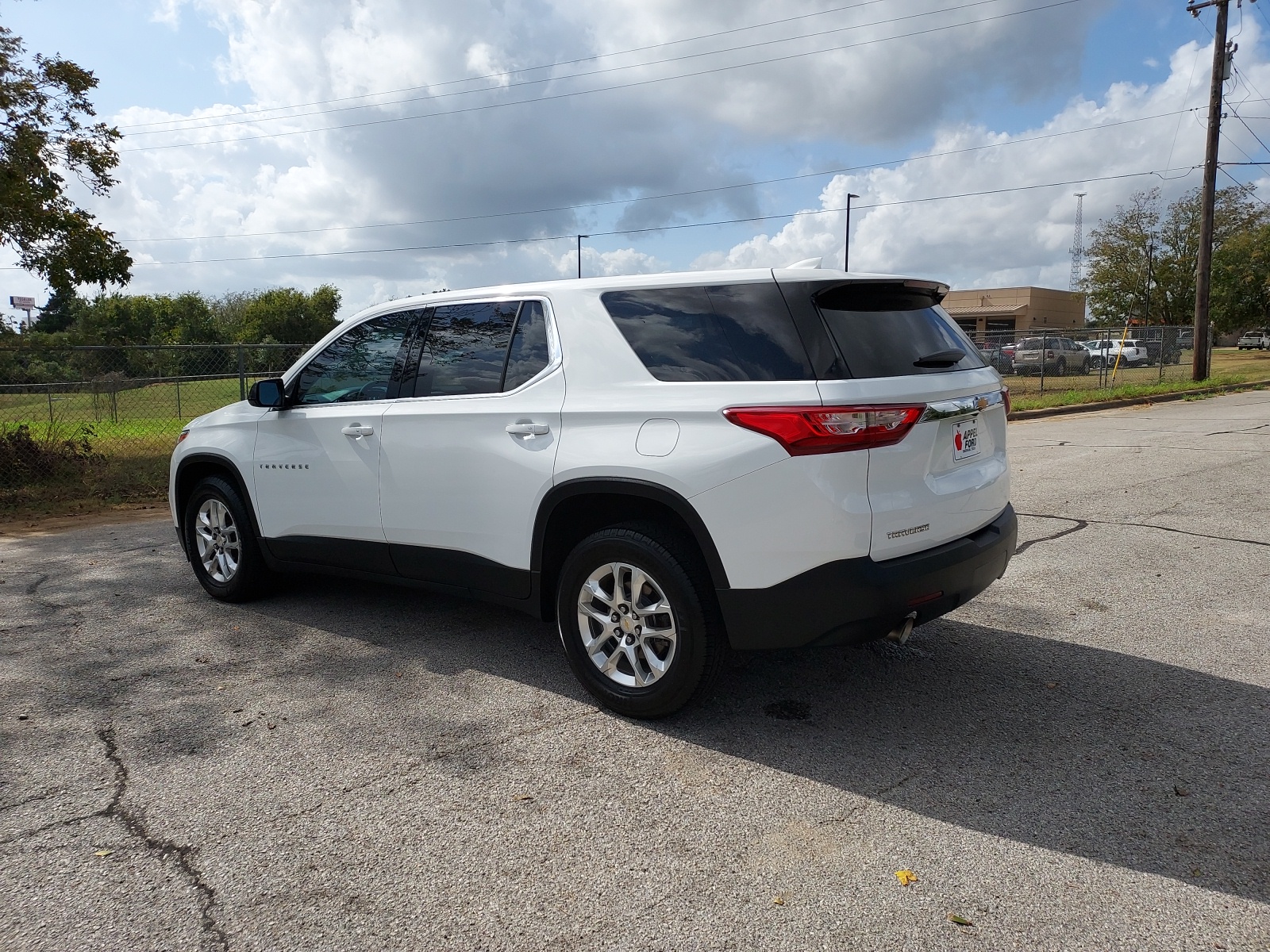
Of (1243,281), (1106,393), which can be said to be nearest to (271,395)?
(1106,393)

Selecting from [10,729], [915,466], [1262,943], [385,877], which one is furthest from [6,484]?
[1262,943]

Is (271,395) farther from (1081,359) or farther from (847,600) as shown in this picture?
(1081,359)

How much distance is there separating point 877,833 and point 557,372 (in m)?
2.28

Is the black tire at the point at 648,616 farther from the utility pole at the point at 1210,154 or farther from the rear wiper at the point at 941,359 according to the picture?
the utility pole at the point at 1210,154

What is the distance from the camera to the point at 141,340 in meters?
86.5

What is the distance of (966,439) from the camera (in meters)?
3.81

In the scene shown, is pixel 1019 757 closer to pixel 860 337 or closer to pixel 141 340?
pixel 860 337

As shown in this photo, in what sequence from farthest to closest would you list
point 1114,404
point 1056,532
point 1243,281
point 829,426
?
point 1243,281 < point 1114,404 < point 1056,532 < point 829,426

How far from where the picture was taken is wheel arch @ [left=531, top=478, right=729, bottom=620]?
358 cm

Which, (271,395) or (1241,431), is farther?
(1241,431)

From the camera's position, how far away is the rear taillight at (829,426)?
3.32 m

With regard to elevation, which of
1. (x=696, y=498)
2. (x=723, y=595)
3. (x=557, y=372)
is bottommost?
(x=723, y=595)

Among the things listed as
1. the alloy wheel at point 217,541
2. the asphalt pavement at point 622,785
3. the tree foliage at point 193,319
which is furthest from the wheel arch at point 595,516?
the tree foliage at point 193,319

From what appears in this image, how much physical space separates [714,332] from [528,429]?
3.20 feet
